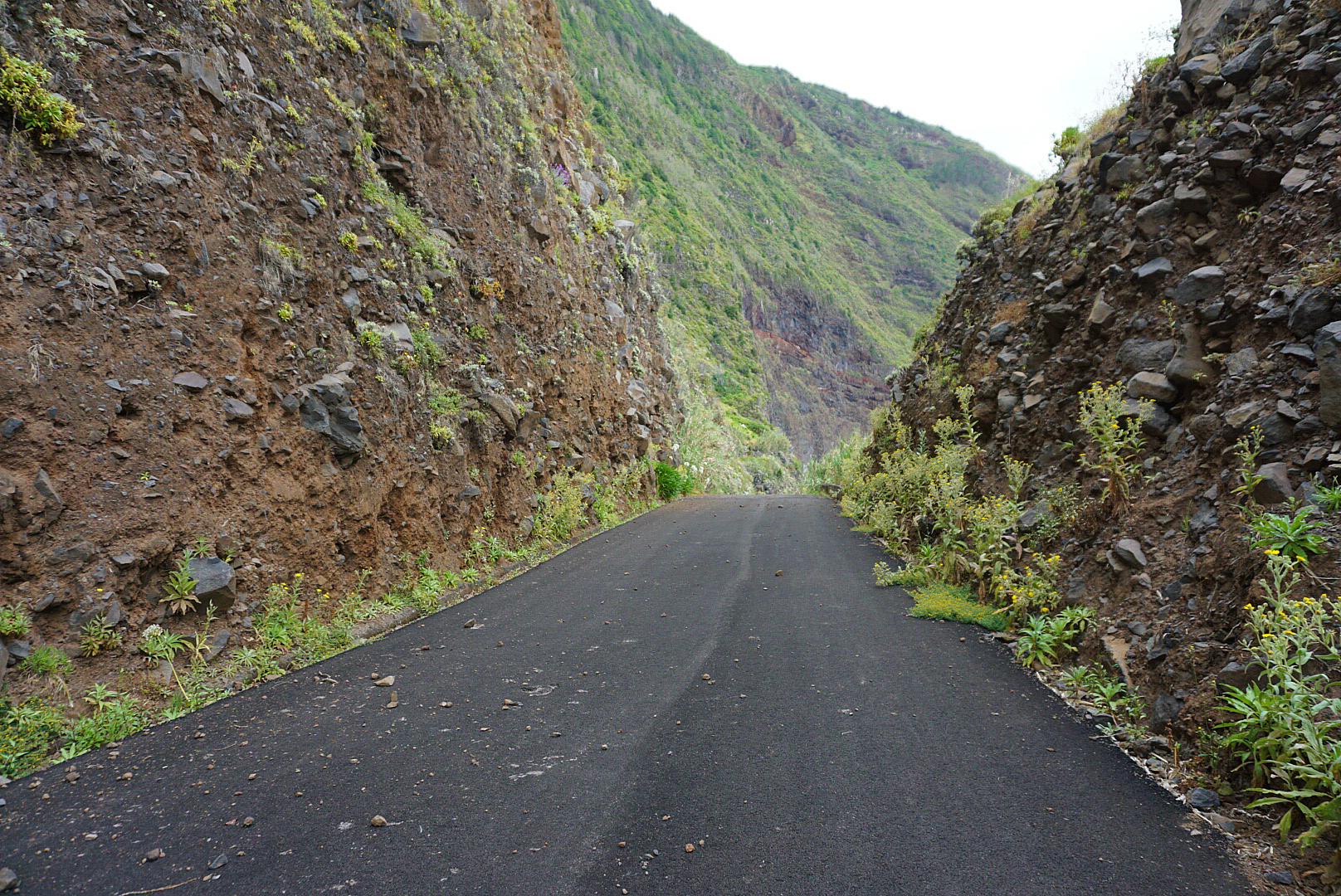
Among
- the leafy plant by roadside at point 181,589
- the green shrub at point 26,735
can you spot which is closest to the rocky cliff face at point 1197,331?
the green shrub at point 26,735

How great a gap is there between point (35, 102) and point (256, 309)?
6.34 ft

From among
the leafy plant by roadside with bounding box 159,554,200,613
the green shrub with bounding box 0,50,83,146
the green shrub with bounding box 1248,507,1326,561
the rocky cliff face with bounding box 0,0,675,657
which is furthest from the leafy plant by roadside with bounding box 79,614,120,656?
the green shrub with bounding box 1248,507,1326,561

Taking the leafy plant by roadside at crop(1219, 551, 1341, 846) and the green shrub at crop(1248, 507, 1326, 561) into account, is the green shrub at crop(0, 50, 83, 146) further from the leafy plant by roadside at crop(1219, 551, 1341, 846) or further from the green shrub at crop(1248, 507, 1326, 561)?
the green shrub at crop(1248, 507, 1326, 561)

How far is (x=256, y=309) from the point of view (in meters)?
5.83

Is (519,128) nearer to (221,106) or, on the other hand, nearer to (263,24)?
(263,24)

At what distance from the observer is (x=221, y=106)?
603 cm

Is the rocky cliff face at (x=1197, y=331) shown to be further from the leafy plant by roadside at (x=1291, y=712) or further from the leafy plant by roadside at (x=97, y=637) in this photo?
the leafy plant by roadside at (x=97, y=637)

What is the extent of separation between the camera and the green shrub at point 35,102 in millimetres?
4406

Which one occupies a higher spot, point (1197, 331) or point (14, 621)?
point (1197, 331)

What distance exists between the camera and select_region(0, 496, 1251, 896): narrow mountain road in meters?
2.65

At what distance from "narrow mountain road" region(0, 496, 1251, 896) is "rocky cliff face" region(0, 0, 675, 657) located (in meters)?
1.43

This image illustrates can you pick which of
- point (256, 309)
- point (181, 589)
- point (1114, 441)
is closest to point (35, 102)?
point (256, 309)

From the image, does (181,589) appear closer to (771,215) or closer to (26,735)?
(26,735)

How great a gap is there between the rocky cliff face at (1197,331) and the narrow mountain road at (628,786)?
3.09ft
